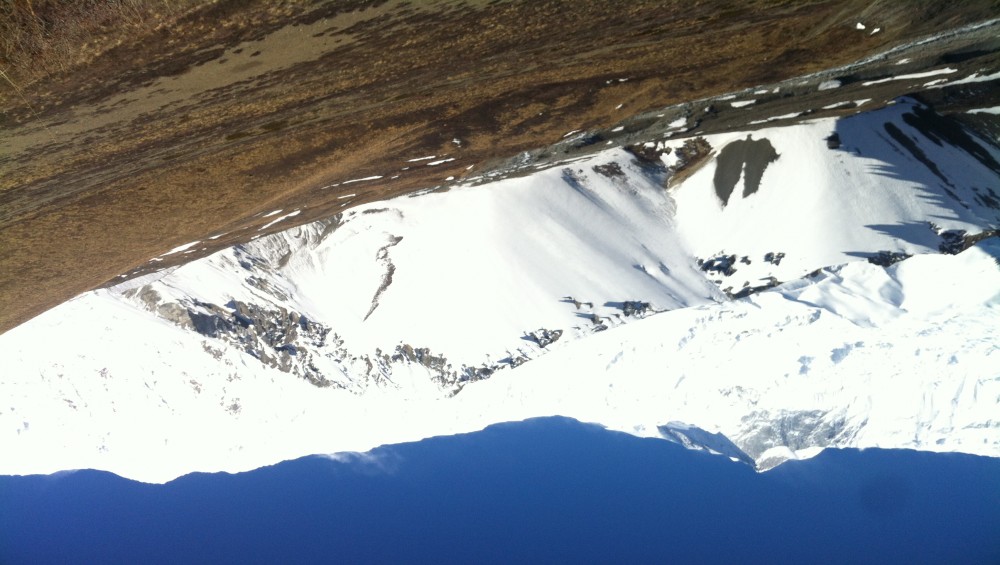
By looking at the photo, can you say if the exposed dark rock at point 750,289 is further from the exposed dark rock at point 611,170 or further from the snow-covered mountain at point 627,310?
the exposed dark rock at point 611,170

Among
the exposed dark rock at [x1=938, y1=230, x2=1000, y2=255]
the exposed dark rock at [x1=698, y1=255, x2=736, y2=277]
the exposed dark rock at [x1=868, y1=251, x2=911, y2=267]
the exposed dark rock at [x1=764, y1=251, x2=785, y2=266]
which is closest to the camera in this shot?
the exposed dark rock at [x1=938, y1=230, x2=1000, y2=255]

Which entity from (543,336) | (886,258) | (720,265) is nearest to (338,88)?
(543,336)

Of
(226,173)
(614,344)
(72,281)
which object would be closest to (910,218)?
(614,344)

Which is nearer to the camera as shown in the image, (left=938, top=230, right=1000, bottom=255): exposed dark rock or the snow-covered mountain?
(left=938, top=230, right=1000, bottom=255): exposed dark rock

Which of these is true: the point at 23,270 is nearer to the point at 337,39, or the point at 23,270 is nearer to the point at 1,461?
the point at 337,39

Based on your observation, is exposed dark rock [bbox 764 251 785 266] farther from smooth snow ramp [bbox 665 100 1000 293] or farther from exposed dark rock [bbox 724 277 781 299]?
exposed dark rock [bbox 724 277 781 299]

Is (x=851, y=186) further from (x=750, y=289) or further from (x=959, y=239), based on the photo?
(x=750, y=289)

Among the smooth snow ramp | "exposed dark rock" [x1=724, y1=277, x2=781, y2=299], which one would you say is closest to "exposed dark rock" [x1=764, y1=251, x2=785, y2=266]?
the smooth snow ramp
